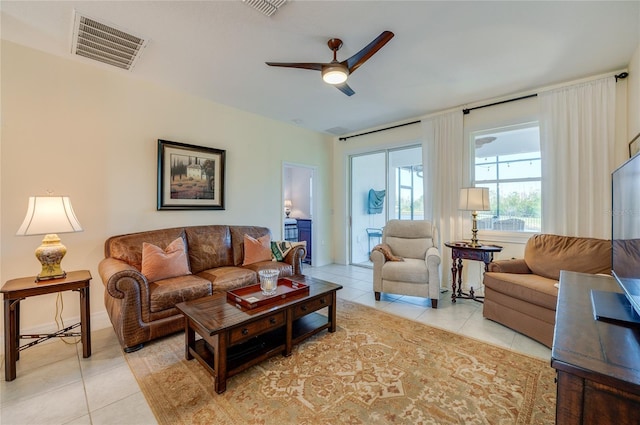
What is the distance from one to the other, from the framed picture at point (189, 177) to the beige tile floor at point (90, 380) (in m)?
1.58

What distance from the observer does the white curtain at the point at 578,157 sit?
9.43 feet

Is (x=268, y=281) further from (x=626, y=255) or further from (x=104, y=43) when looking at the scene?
(x=104, y=43)

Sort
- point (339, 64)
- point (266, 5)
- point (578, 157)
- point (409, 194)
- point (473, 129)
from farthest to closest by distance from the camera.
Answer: point (409, 194), point (473, 129), point (578, 157), point (339, 64), point (266, 5)

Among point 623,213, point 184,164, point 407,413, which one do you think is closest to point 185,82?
point 184,164

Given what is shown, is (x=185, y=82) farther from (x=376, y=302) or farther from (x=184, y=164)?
(x=376, y=302)

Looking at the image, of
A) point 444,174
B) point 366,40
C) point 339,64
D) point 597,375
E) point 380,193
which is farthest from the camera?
point 380,193

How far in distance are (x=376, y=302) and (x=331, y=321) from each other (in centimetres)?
105

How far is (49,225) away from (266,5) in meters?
2.39

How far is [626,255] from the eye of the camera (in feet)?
4.61

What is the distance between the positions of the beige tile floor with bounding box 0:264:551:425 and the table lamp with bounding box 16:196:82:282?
68cm

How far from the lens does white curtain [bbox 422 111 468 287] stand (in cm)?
389

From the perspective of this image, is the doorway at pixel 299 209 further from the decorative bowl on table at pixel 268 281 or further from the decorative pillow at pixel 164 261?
the decorative bowl on table at pixel 268 281

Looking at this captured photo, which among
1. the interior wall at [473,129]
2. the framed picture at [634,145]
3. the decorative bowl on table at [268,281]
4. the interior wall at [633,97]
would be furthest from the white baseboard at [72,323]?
the interior wall at [633,97]

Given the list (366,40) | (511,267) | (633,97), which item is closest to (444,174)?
(511,267)
